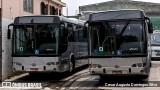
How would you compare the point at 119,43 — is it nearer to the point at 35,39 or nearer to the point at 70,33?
the point at 35,39

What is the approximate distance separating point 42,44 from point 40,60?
0.71m

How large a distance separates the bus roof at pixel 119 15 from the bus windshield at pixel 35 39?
7.00 ft

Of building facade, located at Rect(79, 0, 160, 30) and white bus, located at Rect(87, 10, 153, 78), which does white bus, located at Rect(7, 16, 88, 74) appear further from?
building facade, located at Rect(79, 0, 160, 30)

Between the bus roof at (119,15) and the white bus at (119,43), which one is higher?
the bus roof at (119,15)

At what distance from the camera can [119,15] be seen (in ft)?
43.8

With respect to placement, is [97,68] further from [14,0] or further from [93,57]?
[14,0]

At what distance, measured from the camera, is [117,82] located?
14.2 m

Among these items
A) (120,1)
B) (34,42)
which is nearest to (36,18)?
(34,42)

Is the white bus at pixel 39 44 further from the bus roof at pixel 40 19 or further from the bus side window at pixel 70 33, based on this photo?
the bus side window at pixel 70 33

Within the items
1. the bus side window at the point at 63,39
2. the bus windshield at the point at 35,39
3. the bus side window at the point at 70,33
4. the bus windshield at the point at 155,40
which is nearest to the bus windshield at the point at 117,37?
the bus side window at the point at 63,39

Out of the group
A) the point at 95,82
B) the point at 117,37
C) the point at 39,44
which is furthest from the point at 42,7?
the point at 117,37

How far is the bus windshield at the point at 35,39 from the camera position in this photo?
14.6 meters

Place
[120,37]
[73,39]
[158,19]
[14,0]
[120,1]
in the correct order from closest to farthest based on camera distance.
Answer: [120,37] < [73,39] < [14,0] < [158,19] < [120,1]

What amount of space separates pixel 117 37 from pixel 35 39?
3.89 metres
